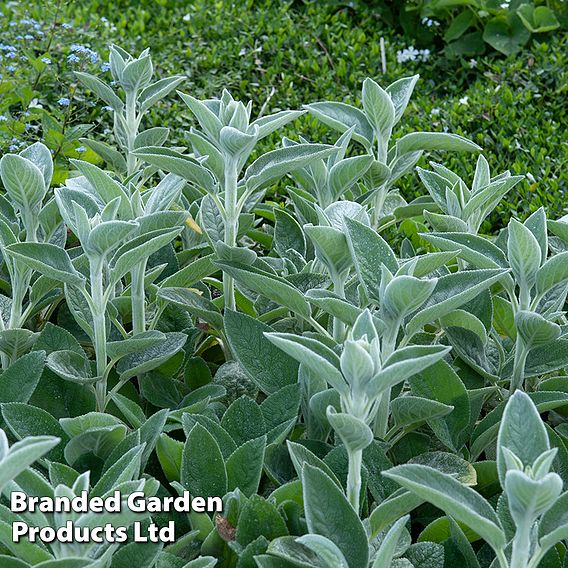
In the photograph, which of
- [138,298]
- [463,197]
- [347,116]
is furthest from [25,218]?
[463,197]

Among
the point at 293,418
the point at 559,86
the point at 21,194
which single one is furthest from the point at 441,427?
the point at 559,86

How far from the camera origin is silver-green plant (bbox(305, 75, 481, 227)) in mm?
1903

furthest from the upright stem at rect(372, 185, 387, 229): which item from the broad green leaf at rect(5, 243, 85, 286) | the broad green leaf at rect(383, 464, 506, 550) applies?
the broad green leaf at rect(383, 464, 506, 550)

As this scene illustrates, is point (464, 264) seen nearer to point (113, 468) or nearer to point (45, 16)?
point (113, 468)

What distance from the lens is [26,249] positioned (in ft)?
4.81

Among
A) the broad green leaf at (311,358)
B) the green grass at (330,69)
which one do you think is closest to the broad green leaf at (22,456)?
the broad green leaf at (311,358)

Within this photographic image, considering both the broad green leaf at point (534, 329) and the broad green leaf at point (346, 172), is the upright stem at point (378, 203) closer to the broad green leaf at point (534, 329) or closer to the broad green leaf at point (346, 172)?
the broad green leaf at point (346, 172)

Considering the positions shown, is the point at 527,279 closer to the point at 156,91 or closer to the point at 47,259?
the point at 47,259

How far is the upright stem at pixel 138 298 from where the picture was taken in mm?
1640

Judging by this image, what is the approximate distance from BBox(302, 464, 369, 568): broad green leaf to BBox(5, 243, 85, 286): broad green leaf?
1.75 ft

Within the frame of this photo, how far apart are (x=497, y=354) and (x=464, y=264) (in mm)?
243

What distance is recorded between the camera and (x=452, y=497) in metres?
1.07

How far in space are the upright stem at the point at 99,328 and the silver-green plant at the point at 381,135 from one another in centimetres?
63

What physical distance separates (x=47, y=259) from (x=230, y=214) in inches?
14.5
